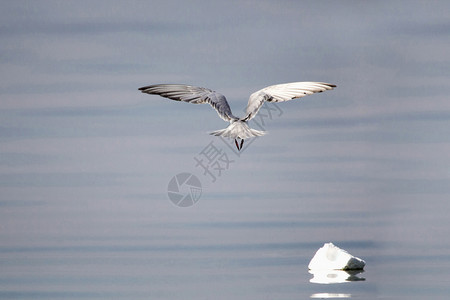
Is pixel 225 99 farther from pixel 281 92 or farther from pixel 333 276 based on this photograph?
pixel 333 276

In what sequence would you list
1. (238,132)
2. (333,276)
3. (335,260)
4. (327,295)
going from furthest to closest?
(335,260)
(333,276)
(327,295)
(238,132)

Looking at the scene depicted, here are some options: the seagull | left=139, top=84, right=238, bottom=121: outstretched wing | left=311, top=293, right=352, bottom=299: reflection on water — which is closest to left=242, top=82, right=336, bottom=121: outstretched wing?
the seagull

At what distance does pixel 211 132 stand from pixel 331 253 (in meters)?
3.80

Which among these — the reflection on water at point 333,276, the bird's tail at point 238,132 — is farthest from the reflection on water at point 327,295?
the bird's tail at point 238,132

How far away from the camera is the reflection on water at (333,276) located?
9602mm

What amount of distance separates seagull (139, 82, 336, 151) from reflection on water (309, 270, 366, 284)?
2499 millimetres

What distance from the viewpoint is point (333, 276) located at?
9.99 meters

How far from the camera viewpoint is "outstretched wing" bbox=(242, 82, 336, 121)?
8.30m

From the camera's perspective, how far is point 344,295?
8.35 meters

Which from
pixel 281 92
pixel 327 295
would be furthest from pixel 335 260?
pixel 281 92

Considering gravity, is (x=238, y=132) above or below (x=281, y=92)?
below

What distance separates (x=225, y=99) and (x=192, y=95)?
375mm

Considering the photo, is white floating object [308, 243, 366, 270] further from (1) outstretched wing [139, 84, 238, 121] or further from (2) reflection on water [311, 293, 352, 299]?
(1) outstretched wing [139, 84, 238, 121]

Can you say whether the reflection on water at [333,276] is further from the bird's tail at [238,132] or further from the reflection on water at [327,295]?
the bird's tail at [238,132]
